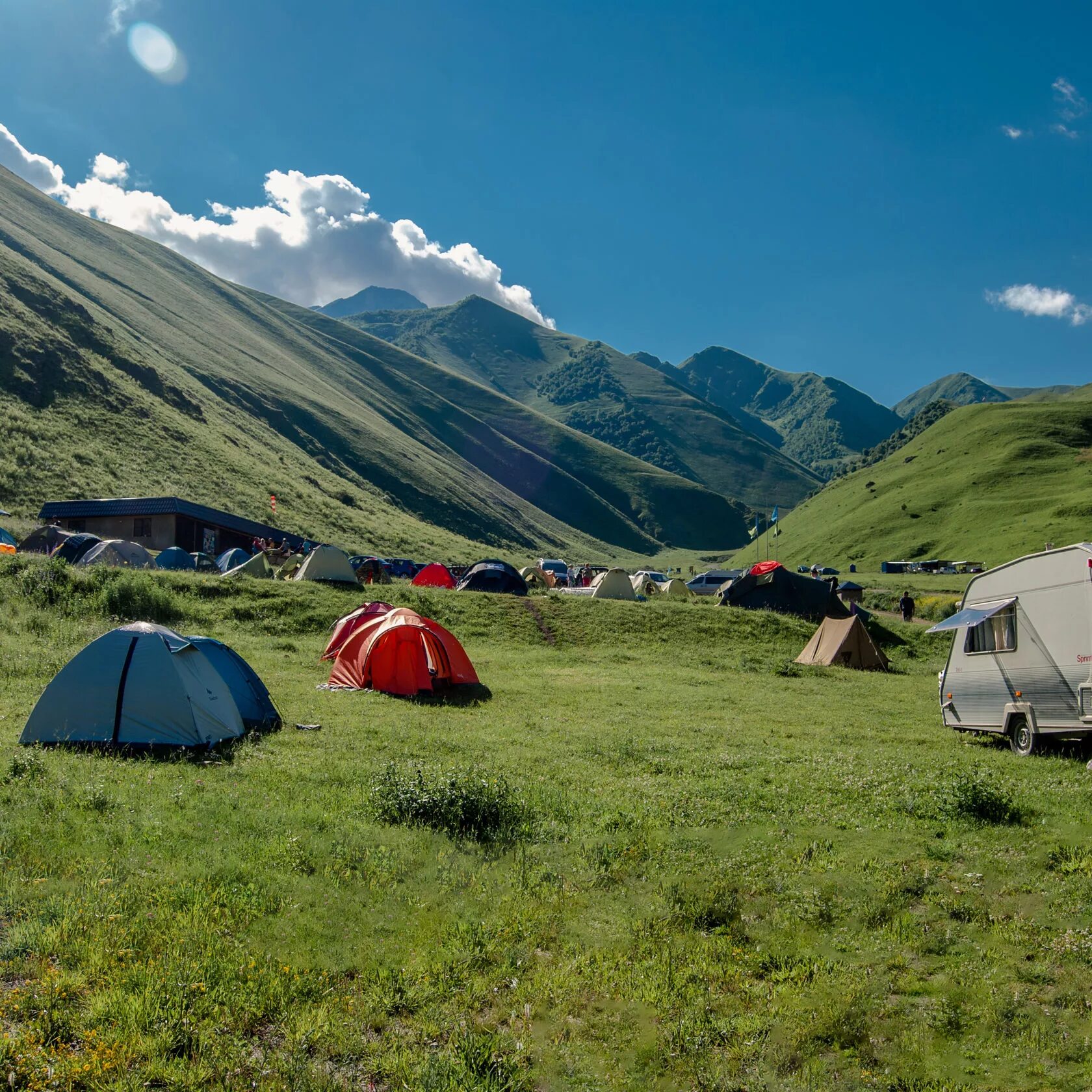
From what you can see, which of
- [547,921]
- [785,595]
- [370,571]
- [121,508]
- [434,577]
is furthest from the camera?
[121,508]

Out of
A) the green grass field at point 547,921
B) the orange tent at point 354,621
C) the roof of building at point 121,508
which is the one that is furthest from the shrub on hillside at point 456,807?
the roof of building at point 121,508

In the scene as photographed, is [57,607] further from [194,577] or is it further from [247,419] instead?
[247,419]

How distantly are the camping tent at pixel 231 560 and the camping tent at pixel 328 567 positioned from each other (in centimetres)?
1302

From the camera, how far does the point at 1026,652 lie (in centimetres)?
1438

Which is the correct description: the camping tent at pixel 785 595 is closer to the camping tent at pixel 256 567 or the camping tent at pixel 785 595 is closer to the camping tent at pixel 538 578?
the camping tent at pixel 538 578

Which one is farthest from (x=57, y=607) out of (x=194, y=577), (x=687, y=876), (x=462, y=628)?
(x=687, y=876)

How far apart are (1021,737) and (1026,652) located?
68.0 inches

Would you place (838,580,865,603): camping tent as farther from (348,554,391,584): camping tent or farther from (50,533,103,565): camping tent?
(50,533,103,565): camping tent

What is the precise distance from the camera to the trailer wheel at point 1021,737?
14273mm

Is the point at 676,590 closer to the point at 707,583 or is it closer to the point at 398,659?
the point at 707,583

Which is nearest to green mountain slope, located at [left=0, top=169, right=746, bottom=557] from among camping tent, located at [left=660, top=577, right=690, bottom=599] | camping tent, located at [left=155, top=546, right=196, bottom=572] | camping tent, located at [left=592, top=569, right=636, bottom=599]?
camping tent, located at [left=155, top=546, right=196, bottom=572]

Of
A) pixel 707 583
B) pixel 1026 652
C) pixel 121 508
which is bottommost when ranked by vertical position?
pixel 121 508

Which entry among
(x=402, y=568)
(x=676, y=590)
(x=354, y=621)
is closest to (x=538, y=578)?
(x=676, y=590)

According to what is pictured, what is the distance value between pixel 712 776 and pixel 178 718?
8495 mm
